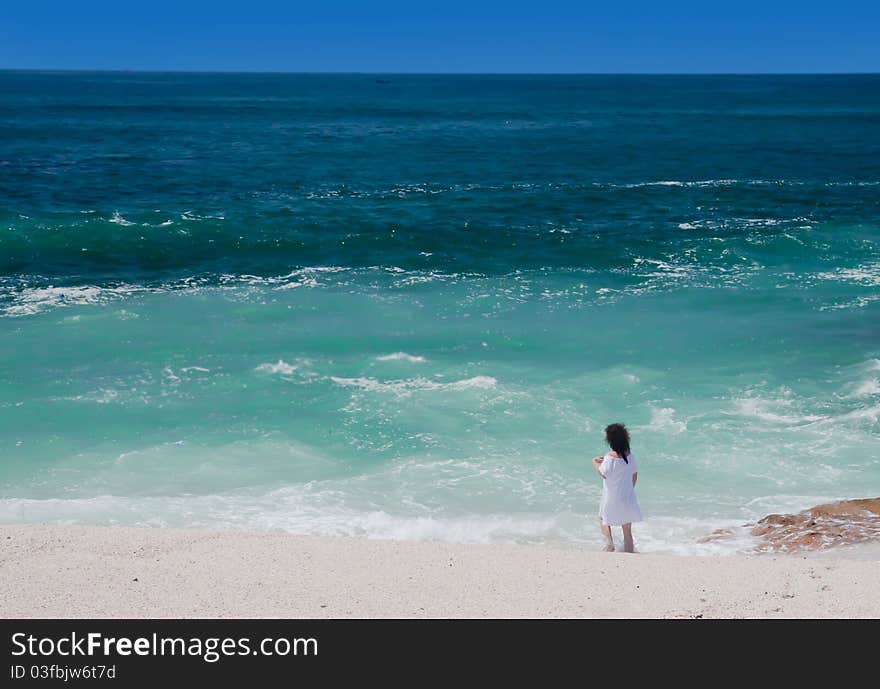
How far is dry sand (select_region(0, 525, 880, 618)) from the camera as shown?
269 inches

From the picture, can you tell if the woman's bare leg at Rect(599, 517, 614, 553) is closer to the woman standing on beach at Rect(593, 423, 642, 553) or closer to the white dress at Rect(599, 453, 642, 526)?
the woman standing on beach at Rect(593, 423, 642, 553)

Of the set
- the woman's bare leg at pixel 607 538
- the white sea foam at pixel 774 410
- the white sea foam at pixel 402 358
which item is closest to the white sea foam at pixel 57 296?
the white sea foam at pixel 402 358

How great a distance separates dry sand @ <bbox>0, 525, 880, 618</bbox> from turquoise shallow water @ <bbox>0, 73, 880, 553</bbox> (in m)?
1.67

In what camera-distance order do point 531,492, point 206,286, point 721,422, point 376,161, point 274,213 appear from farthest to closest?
point 376,161, point 274,213, point 206,286, point 721,422, point 531,492

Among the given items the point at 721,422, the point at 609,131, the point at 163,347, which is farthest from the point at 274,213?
the point at 609,131

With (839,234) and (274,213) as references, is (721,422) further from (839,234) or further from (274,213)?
(274,213)

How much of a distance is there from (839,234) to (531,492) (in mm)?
19987

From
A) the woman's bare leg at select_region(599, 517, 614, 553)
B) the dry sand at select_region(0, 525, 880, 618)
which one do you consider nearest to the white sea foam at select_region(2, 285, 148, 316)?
the dry sand at select_region(0, 525, 880, 618)

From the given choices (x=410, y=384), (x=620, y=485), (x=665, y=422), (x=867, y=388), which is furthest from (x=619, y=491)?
(x=867, y=388)

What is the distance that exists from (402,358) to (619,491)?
25.9 ft

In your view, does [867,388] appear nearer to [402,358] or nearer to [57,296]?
[402,358]

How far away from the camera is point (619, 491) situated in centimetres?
870

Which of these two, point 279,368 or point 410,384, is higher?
point 279,368
